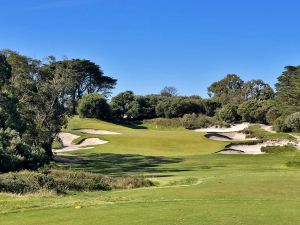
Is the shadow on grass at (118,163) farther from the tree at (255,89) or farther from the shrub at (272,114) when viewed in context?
the tree at (255,89)

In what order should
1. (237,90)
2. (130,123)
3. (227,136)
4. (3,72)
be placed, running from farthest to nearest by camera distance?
(237,90) → (130,123) → (227,136) → (3,72)

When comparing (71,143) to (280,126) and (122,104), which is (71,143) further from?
(122,104)

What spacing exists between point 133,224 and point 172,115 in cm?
9181

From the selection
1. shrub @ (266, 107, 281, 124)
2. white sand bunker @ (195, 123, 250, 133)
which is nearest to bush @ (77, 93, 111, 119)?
white sand bunker @ (195, 123, 250, 133)

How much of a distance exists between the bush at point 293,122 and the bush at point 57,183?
51880mm

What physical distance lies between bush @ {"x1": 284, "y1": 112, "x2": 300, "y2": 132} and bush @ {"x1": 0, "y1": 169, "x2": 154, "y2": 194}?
51.9 m

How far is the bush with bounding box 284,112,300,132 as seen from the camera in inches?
2776

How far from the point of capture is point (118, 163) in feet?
137

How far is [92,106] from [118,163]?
169 ft

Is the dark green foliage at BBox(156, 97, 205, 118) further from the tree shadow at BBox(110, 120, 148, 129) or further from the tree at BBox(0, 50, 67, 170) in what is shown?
the tree at BBox(0, 50, 67, 170)

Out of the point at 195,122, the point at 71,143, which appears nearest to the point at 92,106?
the point at 195,122

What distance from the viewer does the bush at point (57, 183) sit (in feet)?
59.3

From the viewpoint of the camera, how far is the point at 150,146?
56.9m

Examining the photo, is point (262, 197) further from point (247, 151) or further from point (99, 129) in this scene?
point (99, 129)
